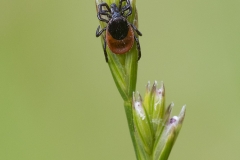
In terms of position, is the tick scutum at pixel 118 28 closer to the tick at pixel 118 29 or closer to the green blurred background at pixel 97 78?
the tick at pixel 118 29

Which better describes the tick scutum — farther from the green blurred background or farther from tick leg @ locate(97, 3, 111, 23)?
the green blurred background

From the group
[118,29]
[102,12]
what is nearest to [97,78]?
[118,29]

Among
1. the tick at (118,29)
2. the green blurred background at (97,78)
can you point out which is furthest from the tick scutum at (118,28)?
the green blurred background at (97,78)

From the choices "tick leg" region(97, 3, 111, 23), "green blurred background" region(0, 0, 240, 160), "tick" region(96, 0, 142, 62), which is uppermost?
"tick leg" region(97, 3, 111, 23)

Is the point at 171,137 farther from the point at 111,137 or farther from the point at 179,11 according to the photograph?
the point at 179,11

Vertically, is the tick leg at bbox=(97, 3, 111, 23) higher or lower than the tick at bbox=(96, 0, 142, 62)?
higher

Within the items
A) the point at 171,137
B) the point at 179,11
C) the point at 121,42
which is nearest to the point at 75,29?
the point at 179,11

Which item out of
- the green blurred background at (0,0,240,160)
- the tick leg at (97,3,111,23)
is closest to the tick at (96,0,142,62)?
the tick leg at (97,3,111,23)
